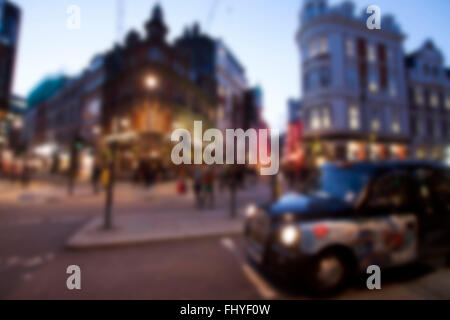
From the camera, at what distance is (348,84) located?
2061 centimetres

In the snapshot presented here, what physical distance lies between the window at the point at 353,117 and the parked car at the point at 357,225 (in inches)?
777

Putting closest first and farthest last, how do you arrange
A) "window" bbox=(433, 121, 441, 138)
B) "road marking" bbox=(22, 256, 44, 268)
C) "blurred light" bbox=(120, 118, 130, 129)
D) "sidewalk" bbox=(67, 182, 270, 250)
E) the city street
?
the city street, "road marking" bbox=(22, 256, 44, 268), "sidewalk" bbox=(67, 182, 270, 250), "blurred light" bbox=(120, 118, 130, 129), "window" bbox=(433, 121, 441, 138)

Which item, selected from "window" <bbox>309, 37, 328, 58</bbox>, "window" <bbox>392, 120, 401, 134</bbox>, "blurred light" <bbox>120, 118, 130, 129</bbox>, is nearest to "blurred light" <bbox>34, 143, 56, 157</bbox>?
"blurred light" <bbox>120, 118, 130, 129</bbox>

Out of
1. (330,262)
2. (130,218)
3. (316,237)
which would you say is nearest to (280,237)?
(316,237)

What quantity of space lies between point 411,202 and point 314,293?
1.91 m

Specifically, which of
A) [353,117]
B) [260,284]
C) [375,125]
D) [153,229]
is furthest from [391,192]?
[375,125]

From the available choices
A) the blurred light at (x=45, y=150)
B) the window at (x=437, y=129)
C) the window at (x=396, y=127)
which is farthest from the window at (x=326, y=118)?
the blurred light at (x=45, y=150)

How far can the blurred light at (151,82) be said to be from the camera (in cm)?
2277

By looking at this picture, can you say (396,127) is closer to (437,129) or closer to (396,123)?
(396,123)

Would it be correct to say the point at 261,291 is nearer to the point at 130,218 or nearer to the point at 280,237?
the point at 280,237

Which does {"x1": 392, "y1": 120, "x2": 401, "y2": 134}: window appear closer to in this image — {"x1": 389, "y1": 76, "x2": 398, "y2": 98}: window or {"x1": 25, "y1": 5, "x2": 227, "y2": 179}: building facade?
{"x1": 389, "y1": 76, "x2": 398, "y2": 98}: window

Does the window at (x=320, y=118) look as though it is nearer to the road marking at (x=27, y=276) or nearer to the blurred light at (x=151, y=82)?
the blurred light at (x=151, y=82)

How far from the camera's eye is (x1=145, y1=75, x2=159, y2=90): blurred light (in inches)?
896

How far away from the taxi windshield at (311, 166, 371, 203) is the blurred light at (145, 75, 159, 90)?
74.6ft
